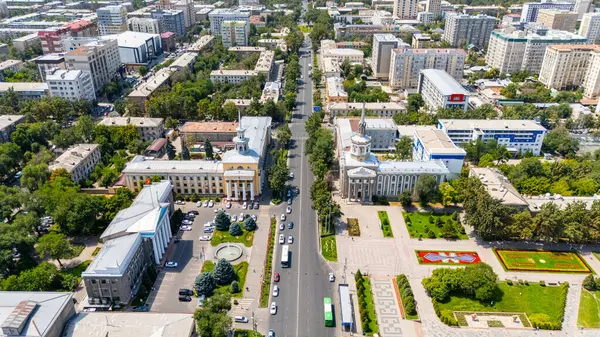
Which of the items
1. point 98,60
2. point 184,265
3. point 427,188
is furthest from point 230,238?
point 98,60

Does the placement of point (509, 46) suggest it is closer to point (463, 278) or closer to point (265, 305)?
point (463, 278)

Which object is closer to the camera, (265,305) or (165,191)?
(265,305)

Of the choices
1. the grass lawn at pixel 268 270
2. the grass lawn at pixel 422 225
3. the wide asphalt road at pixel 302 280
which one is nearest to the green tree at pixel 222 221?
the grass lawn at pixel 268 270

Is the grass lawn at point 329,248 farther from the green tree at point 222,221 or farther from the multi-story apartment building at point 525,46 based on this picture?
the multi-story apartment building at point 525,46

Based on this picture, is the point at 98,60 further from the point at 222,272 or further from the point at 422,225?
the point at 422,225

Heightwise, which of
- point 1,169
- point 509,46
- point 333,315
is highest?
point 509,46

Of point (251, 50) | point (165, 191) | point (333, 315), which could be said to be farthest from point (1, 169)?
point (251, 50)
